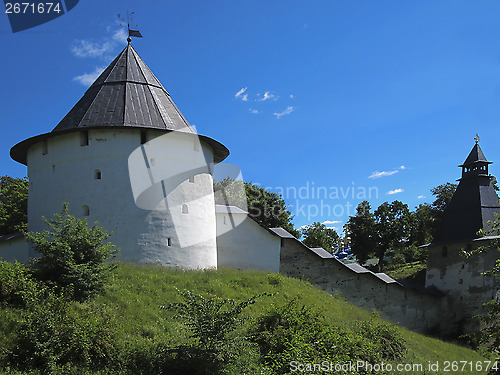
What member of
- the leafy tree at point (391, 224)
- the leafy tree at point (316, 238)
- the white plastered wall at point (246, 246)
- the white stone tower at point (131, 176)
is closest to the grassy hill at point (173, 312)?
the white stone tower at point (131, 176)

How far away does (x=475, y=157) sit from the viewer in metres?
24.3

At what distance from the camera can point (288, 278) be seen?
61.9 feet

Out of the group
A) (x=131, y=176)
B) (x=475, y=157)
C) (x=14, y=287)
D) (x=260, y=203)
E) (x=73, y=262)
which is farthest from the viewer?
(x=260, y=203)

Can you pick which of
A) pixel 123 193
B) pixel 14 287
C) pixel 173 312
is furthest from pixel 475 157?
pixel 14 287

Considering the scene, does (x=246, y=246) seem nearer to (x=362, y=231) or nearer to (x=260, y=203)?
(x=260, y=203)

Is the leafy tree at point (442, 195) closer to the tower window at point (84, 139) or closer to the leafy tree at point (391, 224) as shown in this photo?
the leafy tree at point (391, 224)

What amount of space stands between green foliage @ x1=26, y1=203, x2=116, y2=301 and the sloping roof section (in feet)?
17.2

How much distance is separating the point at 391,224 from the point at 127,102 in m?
28.3

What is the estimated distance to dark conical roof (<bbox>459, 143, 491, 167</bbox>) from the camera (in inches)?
952

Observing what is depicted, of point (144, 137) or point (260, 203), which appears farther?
point (260, 203)

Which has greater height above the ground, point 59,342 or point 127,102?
point 127,102

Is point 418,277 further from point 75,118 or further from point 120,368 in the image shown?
point 120,368

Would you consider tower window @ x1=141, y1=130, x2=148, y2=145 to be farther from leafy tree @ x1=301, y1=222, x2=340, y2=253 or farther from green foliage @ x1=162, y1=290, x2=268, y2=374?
leafy tree @ x1=301, y1=222, x2=340, y2=253

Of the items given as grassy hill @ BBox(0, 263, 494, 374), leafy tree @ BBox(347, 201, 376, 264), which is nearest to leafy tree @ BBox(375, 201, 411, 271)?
leafy tree @ BBox(347, 201, 376, 264)
